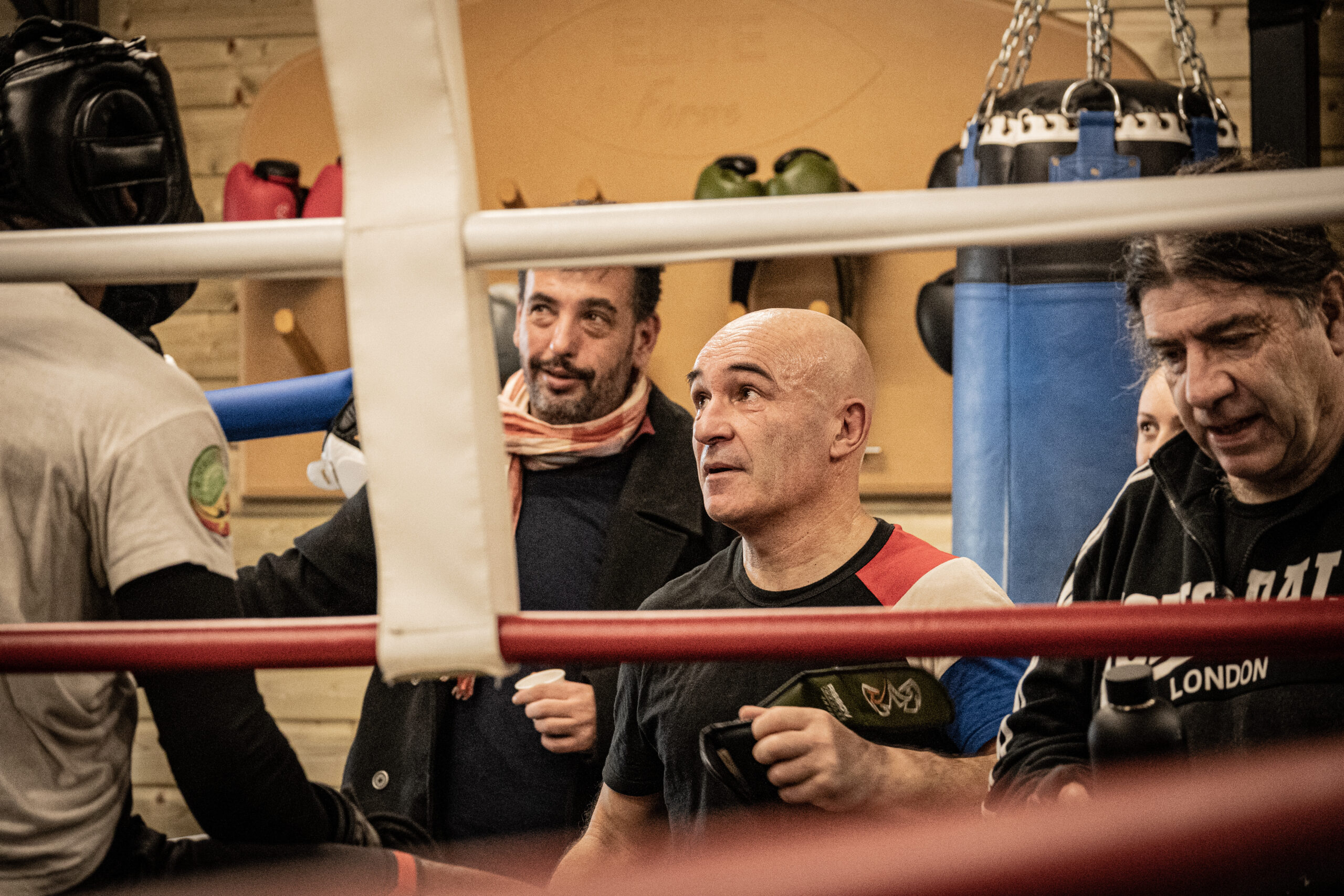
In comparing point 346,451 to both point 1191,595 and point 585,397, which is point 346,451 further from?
point 1191,595

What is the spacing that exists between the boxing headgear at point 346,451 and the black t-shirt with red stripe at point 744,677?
27.8 inches

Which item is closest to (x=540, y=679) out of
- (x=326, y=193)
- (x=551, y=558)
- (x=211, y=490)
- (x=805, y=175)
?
(x=551, y=558)

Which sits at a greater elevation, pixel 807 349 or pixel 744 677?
pixel 807 349

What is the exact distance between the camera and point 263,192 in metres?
2.70

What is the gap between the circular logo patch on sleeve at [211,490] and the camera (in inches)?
26.5

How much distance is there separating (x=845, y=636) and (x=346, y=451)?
115cm

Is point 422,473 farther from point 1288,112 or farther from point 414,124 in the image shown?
point 1288,112

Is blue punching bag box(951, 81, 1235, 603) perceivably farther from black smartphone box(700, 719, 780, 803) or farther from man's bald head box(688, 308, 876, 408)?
black smartphone box(700, 719, 780, 803)

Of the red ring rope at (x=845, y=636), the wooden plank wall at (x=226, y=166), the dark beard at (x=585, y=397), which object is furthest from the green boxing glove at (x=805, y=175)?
the red ring rope at (x=845, y=636)

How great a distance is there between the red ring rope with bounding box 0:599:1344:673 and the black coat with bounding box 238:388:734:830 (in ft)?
1.79

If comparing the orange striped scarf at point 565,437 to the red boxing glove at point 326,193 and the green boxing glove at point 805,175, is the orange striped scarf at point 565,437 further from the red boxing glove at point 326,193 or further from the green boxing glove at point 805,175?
the red boxing glove at point 326,193

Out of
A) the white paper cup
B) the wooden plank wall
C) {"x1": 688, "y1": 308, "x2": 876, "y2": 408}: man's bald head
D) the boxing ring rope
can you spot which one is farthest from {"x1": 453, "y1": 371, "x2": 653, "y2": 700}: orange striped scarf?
the wooden plank wall

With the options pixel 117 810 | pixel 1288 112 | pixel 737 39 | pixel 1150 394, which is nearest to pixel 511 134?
pixel 737 39

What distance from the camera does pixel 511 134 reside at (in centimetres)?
293
